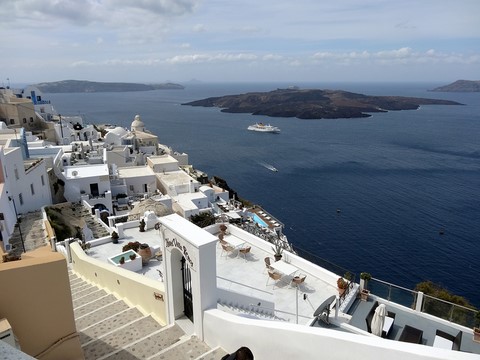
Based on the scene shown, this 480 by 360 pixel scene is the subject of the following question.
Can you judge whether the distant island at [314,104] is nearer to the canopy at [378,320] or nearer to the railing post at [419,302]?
the railing post at [419,302]

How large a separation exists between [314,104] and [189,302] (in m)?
158

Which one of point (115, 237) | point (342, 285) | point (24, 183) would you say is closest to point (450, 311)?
point (342, 285)

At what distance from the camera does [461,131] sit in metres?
93.1

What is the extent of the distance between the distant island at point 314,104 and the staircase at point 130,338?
5123 inches

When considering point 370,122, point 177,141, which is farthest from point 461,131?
point 177,141

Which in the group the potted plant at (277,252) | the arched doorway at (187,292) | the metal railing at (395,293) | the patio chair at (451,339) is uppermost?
the arched doorway at (187,292)

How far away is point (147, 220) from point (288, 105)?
487ft

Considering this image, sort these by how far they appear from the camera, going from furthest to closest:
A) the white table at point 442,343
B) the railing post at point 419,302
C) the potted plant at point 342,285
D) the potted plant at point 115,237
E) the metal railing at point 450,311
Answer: the potted plant at point 115,237 → the potted plant at point 342,285 → the railing post at point 419,302 → the metal railing at point 450,311 → the white table at point 442,343

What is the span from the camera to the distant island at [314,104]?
138 m

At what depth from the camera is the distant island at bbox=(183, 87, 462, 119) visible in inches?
5423

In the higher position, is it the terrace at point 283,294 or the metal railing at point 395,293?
the metal railing at point 395,293

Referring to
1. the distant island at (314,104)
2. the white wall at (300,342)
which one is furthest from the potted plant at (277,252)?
the distant island at (314,104)

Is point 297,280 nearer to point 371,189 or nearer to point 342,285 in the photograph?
point 342,285

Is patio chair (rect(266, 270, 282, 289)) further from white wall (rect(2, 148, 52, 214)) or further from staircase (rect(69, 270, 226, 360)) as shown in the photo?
white wall (rect(2, 148, 52, 214))
